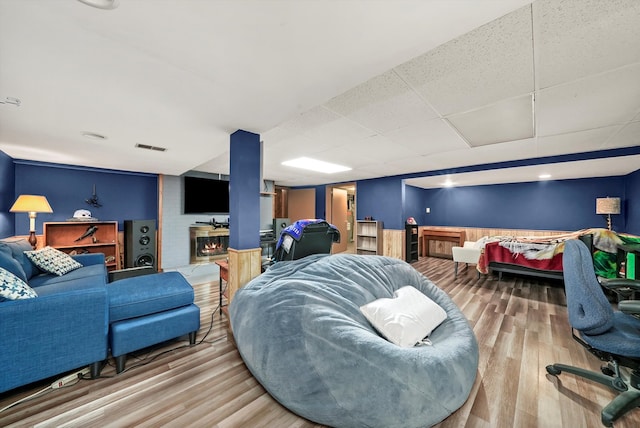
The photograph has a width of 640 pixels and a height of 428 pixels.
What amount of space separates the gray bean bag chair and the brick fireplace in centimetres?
415

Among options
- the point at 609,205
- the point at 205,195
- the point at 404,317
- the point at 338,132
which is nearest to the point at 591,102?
the point at 338,132

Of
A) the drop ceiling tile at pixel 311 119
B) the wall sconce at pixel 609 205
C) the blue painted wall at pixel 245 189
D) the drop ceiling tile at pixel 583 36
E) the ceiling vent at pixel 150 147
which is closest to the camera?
the drop ceiling tile at pixel 583 36

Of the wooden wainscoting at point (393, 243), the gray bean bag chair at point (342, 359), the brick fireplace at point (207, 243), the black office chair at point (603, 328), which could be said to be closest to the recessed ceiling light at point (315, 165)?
the wooden wainscoting at point (393, 243)

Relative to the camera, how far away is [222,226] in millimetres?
5684

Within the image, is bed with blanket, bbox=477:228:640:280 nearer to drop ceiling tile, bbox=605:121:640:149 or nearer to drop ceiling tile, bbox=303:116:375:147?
drop ceiling tile, bbox=605:121:640:149

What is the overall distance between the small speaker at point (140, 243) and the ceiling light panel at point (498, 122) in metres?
5.35

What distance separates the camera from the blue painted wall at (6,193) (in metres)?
3.40

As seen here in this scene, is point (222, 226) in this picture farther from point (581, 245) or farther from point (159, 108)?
point (581, 245)

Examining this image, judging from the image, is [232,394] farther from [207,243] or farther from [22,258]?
[207,243]

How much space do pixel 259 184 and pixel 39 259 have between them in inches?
112

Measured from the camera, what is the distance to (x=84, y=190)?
14.9ft

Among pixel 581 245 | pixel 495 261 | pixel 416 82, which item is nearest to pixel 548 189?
pixel 495 261

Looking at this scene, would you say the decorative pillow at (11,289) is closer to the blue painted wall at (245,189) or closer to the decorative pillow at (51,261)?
the blue painted wall at (245,189)

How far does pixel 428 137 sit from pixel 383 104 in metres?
1.20
